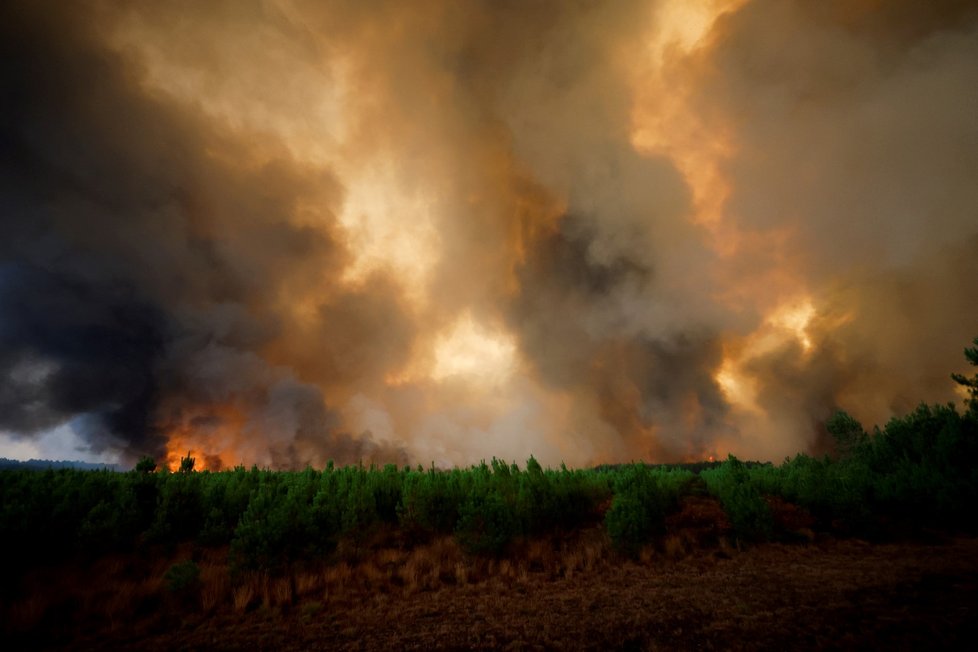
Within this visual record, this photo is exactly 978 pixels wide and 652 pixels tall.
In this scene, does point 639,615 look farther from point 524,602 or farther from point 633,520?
point 633,520

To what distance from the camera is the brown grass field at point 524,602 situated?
697 cm

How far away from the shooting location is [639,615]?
8.00 meters

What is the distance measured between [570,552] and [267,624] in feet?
32.4

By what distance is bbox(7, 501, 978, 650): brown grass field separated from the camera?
22.9 feet

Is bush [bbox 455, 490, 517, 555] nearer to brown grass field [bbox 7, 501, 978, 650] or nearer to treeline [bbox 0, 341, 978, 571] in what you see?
treeline [bbox 0, 341, 978, 571]

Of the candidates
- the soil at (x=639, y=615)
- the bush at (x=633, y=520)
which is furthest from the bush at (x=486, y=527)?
the bush at (x=633, y=520)

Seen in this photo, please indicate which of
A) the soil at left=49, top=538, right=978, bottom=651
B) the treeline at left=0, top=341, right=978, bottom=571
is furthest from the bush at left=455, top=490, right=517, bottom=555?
the soil at left=49, top=538, right=978, bottom=651

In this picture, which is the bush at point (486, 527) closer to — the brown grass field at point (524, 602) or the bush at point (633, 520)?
the brown grass field at point (524, 602)

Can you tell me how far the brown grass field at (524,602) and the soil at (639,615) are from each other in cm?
4

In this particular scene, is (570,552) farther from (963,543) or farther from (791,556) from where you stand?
Answer: (963,543)

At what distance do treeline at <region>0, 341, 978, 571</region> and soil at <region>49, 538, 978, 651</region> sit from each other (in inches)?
100

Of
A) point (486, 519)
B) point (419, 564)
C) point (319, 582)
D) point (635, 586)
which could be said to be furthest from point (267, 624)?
point (635, 586)

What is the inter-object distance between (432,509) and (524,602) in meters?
7.87

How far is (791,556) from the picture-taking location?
41.1ft
